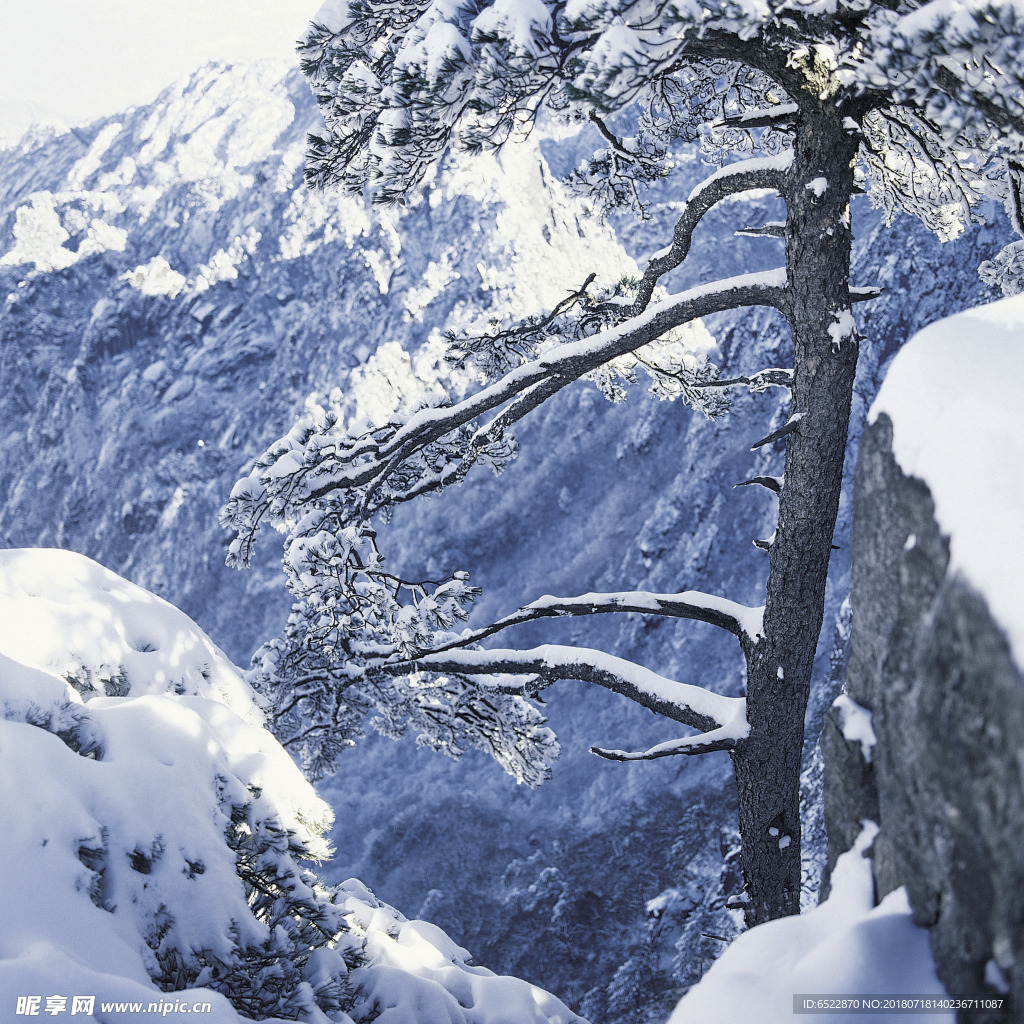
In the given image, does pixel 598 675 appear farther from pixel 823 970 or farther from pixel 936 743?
pixel 936 743

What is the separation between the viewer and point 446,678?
6.02 metres

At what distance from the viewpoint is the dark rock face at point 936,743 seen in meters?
1.26

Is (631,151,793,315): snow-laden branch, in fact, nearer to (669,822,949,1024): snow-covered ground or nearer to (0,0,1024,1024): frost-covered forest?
(0,0,1024,1024): frost-covered forest

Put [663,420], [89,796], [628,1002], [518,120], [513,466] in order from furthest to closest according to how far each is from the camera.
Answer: [513,466] → [663,420] → [628,1002] → [518,120] → [89,796]

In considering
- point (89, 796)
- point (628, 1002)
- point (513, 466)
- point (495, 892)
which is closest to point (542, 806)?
point (495, 892)

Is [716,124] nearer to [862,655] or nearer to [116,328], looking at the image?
[862,655]

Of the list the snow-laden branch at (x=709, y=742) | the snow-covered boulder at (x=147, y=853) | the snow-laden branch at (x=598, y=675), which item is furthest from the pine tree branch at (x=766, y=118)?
the snow-covered boulder at (x=147, y=853)

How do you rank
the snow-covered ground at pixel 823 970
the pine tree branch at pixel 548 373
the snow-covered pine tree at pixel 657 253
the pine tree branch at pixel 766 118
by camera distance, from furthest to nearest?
the pine tree branch at pixel 548 373 < the pine tree branch at pixel 766 118 < the snow-covered pine tree at pixel 657 253 < the snow-covered ground at pixel 823 970

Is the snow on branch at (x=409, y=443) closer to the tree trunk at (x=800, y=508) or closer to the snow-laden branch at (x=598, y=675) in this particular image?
the tree trunk at (x=800, y=508)

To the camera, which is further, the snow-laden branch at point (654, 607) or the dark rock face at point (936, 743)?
the snow-laden branch at point (654, 607)

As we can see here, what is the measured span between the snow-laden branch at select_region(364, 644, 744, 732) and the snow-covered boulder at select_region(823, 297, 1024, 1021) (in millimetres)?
2002

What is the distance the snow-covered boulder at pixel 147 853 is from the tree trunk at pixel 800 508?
6.11 ft

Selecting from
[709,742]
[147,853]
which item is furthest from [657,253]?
[147,853]

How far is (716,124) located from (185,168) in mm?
38843
